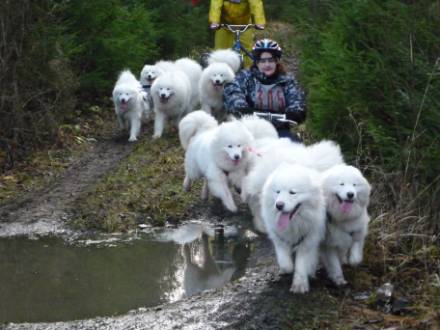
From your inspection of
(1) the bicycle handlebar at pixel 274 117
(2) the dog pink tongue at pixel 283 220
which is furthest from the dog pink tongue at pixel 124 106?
(2) the dog pink tongue at pixel 283 220

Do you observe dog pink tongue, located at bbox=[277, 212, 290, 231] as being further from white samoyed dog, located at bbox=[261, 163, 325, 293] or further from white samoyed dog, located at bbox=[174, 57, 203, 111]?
white samoyed dog, located at bbox=[174, 57, 203, 111]

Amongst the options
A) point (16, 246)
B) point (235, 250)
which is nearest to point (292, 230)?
point (235, 250)

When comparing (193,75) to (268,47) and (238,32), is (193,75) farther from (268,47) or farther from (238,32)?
(268,47)

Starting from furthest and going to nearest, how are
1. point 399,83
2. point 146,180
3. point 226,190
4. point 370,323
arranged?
point 146,180
point 226,190
point 399,83
point 370,323

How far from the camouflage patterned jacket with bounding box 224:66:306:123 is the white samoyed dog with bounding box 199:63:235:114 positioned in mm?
2689

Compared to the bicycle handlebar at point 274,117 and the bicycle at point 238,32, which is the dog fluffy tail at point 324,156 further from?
the bicycle at point 238,32

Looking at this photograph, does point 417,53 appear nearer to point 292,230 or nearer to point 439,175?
point 439,175

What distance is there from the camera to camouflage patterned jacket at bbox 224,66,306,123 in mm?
7121

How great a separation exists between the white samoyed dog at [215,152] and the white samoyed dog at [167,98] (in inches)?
107

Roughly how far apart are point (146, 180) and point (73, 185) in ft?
2.64

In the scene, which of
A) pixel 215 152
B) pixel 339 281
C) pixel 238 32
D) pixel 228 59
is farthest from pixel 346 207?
pixel 238 32

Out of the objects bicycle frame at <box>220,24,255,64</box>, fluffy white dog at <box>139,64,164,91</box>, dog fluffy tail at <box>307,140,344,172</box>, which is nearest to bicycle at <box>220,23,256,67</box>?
bicycle frame at <box>220,24,255,64</box>

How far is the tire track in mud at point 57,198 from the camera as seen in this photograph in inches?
272

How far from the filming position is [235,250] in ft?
20.7
